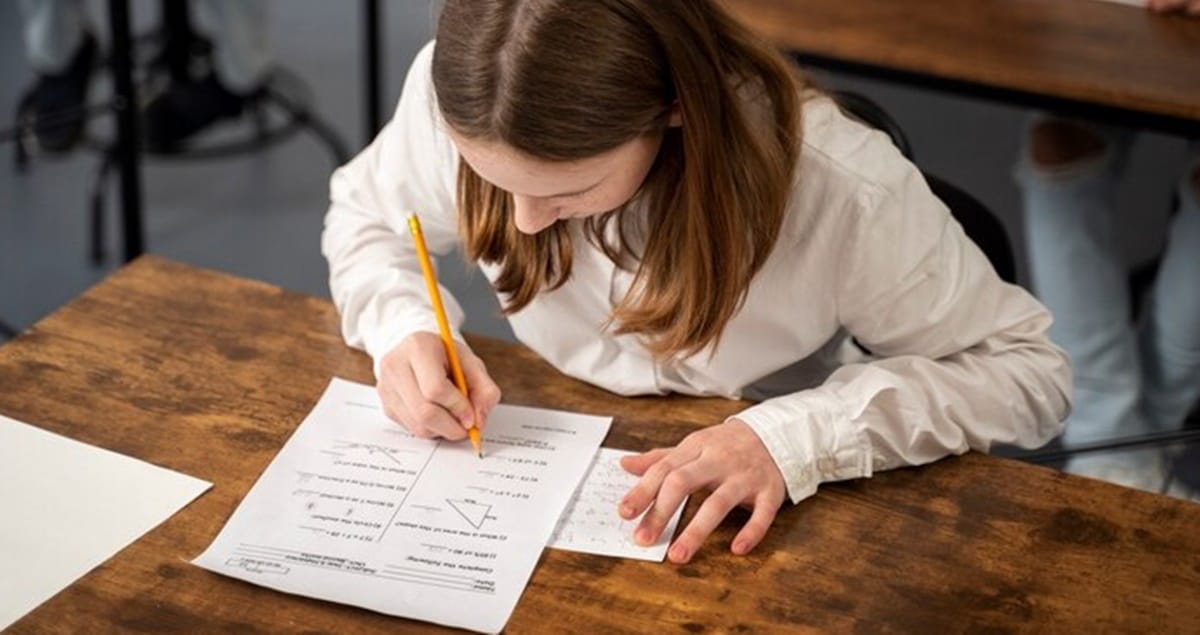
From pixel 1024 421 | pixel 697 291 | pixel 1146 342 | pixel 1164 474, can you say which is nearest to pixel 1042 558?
pixel 1024 421

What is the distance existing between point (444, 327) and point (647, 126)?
30 cm

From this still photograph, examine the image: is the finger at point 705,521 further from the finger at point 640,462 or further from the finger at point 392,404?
the finger at point 392,404

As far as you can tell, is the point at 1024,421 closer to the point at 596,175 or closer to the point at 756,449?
the point at 756,449

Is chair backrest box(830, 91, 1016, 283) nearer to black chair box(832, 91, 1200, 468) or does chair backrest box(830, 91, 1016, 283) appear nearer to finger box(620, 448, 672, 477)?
black chair box(832, 91, 1200, 468)

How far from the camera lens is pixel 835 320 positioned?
5.28 feet

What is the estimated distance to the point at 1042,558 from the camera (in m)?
1.34

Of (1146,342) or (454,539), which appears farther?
(1146,342)

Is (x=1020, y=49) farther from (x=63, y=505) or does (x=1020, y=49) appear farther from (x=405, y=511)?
(x=63, y=505)

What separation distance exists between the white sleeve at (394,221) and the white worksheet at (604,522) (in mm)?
244

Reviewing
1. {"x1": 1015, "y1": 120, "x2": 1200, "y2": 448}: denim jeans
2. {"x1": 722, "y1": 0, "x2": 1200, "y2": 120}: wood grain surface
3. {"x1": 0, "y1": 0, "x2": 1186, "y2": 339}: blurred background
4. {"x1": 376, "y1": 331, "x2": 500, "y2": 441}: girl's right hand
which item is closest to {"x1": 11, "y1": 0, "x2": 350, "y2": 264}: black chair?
{"x1": 0, "y1": 0, "x2": 1186, "y2": 339}: blurred background

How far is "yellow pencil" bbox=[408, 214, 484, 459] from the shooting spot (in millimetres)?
1460

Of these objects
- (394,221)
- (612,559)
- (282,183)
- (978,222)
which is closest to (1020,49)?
(978,222)

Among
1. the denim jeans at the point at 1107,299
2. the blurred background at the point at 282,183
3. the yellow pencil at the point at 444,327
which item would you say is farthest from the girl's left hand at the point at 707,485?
the blurred background at the point at 282,183

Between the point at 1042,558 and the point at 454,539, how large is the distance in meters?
0.48
